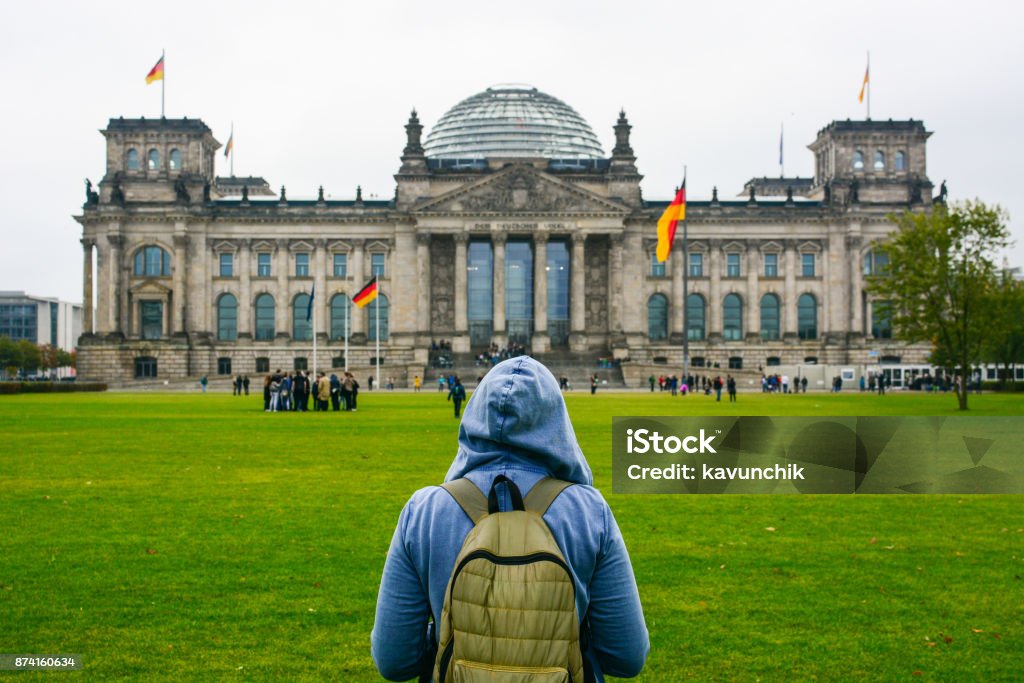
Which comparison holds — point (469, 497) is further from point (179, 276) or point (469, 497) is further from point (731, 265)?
point (731, 265)

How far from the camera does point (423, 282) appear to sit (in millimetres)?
111312

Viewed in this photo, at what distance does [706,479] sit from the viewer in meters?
23.8

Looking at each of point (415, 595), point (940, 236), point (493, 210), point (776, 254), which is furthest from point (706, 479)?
point (776, 254)

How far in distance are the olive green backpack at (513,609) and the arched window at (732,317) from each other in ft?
368

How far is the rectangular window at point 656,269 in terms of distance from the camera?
11481cm

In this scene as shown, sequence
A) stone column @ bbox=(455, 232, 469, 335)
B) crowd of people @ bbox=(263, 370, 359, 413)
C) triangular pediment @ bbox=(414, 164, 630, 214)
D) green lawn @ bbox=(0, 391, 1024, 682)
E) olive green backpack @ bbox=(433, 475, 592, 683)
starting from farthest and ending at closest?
stone column @ bbox=(455, 232, 469, 335)
triangular pediment @ bbox=(414, 164, 630, 214)
crowd of people @ bbox=(263, 370, 359, 413)
green lawn @ bbox=(0, 391, 1024, 682)
olive green backpack @ bbox=(433, 475, 592, 683)

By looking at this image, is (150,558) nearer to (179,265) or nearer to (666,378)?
(666,378)

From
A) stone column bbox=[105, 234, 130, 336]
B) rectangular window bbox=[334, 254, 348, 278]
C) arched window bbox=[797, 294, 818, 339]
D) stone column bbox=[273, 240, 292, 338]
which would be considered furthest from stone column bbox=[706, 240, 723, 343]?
stone column bbox=[105, 234, 130, 336]

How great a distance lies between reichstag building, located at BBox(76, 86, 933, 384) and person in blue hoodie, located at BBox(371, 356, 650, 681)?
105 meters

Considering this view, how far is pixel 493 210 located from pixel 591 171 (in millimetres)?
12080

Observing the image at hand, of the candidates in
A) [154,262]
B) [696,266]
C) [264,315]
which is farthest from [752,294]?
[154,262]

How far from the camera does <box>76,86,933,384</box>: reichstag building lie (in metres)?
111

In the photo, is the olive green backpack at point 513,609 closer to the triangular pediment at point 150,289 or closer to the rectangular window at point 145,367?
the rectangular window at point 145,367

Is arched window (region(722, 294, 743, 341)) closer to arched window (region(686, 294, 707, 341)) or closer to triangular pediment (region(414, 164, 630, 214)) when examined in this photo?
arched window (region(686, 294, 707, 341))
